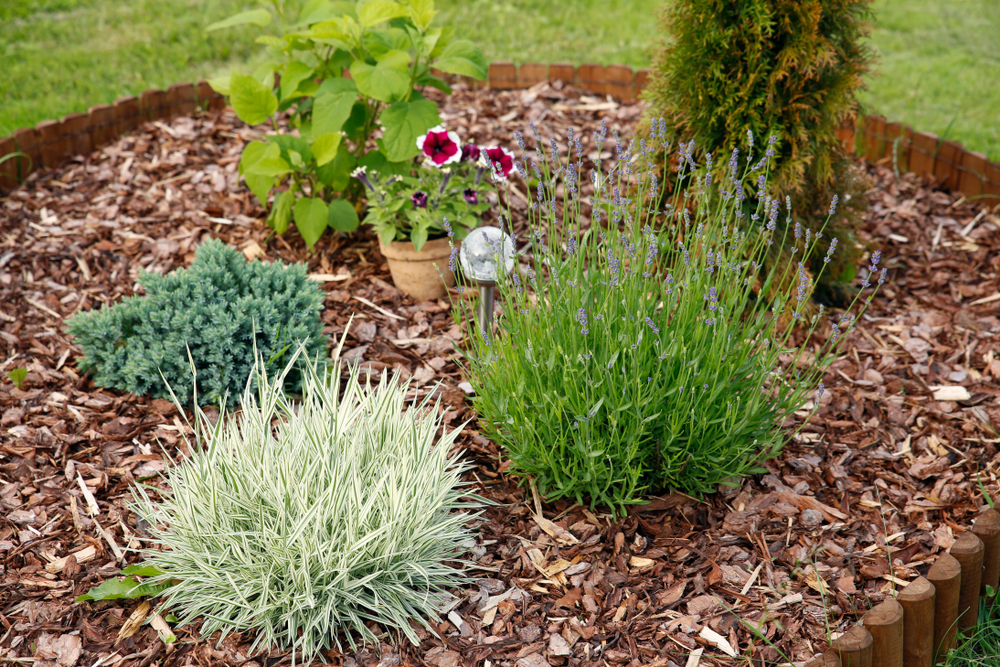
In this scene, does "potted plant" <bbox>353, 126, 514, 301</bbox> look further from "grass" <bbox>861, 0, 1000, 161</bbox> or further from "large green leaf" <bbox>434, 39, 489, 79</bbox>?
"grass" <bbox>861, 0, 1000, 161</bbox>

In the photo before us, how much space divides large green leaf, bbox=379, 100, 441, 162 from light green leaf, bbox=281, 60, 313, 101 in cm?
46

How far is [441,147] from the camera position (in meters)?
3.43

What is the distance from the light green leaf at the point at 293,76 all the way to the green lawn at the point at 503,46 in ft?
8.07

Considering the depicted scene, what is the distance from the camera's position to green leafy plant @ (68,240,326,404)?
299cm

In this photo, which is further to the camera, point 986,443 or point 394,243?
point 394,243

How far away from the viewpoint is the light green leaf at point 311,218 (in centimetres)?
363

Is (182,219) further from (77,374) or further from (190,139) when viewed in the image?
(77,374)

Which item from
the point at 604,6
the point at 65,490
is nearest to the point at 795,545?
the point at 65,490

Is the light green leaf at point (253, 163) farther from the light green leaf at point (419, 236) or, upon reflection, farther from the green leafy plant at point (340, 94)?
the light green leaf at point (419, 236)

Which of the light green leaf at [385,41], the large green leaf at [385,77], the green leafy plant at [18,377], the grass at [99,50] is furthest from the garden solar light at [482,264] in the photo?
the grass at [99,50]

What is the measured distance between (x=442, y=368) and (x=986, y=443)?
2.14m

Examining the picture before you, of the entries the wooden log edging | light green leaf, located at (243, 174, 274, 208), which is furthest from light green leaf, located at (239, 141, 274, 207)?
the wooden log edging

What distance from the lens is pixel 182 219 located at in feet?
13.9

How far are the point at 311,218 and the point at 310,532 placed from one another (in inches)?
72.7
